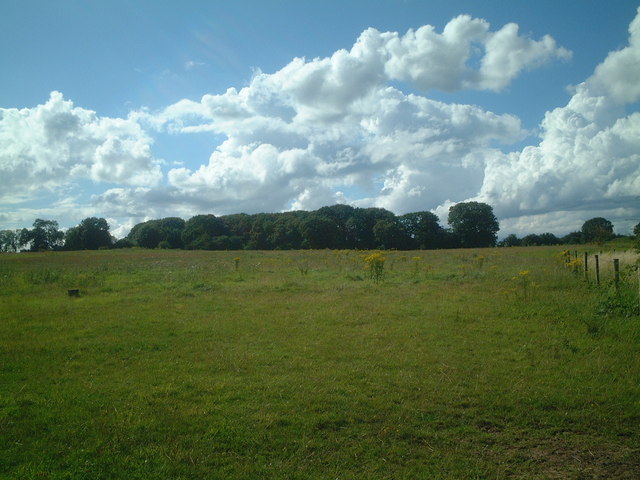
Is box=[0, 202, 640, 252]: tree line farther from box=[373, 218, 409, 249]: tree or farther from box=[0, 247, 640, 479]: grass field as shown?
box=[0, 247, 640, 479]: grass field

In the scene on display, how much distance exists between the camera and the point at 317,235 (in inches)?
3014

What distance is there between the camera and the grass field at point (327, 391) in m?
4.17

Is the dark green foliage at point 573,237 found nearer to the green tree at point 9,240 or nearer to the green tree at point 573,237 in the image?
the green tree at point 573,237

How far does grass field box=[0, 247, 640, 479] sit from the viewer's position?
4.17 meters

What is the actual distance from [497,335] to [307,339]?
13.2 feet

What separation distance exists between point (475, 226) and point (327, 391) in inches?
3149

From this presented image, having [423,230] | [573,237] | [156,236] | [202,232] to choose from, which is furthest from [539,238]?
[156,236]

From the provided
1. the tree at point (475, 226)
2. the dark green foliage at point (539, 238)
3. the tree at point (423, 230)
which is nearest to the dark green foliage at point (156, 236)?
the tree at point (423, 230)

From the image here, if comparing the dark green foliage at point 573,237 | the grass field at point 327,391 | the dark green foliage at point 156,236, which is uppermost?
the dark green foliage at point 156,236

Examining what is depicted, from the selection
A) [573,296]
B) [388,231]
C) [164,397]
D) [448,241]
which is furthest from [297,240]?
[164,397]

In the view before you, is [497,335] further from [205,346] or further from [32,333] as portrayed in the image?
[32,333]

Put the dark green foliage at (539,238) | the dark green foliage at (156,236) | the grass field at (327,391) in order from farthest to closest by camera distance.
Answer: the dark green foliage at (156,236), the dark green foliage at (539,238), the grass field at (327,391)

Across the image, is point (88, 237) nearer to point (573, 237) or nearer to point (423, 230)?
point (423, 230)

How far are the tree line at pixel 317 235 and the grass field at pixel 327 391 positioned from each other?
63.0 meters
